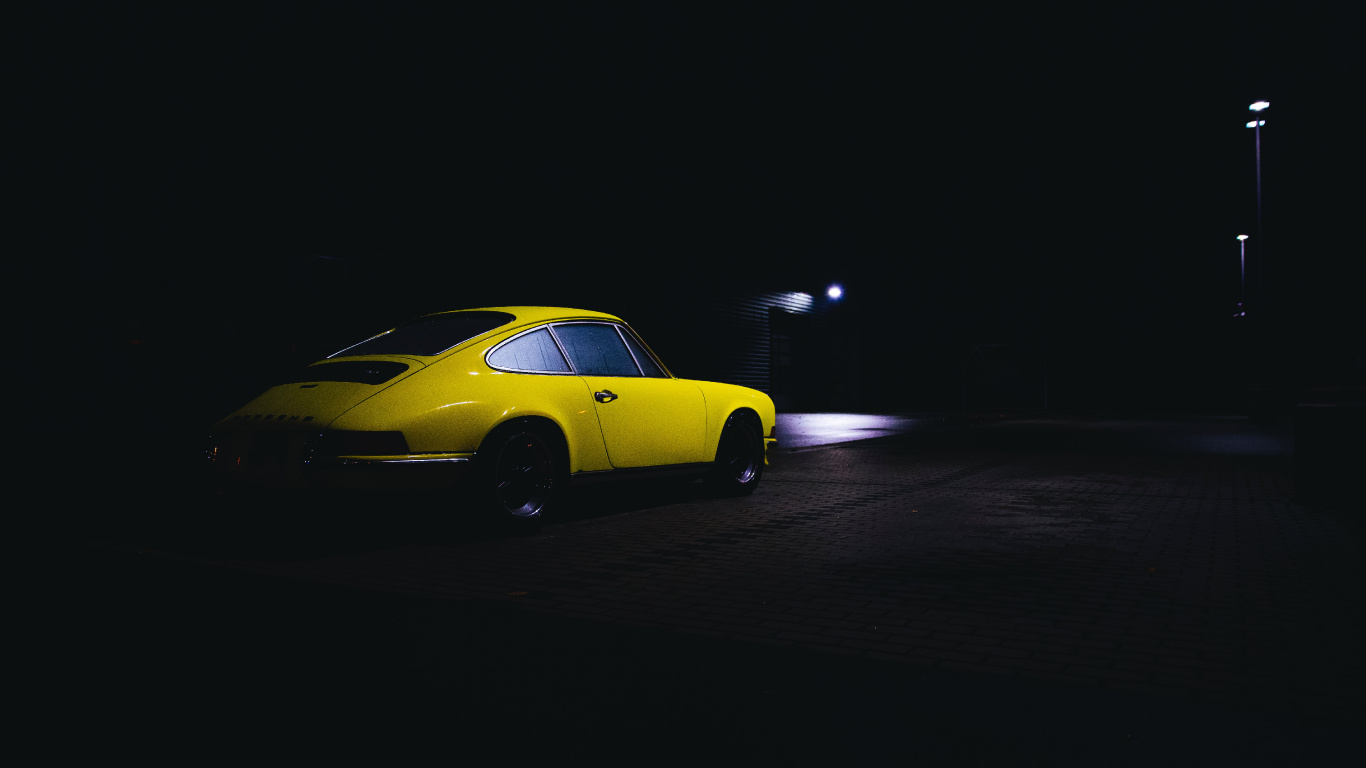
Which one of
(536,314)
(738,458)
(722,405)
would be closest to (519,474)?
(536,314)

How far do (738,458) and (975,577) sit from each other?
13.7 ft

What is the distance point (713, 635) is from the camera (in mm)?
4375

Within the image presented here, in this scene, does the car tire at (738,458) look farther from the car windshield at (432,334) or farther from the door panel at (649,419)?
the car windshield at (432,334)

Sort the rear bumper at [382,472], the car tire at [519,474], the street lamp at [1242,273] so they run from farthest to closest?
the street lamp at [1242,273]
the car tire at [519,474]
the rear bumper at [382,472]

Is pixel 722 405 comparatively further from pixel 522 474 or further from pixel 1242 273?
pixel 1242 273

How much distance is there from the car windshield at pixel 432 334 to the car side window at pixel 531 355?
23 centimetres

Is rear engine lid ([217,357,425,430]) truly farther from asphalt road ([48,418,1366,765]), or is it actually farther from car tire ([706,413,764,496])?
car tire ([706,413,764,496])

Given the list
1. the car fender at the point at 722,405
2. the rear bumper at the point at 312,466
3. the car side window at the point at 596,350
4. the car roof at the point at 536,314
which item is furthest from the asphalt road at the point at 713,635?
the car roof at the point at 536,314

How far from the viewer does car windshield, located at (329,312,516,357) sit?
721cm

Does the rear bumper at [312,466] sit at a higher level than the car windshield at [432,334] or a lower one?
lower

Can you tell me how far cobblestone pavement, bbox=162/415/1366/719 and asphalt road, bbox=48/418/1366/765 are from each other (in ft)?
0.08

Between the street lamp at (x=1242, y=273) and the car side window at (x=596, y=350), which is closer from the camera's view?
the car side window at (x=596, y=350)

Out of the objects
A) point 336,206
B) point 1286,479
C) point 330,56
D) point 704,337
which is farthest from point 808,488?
point 704,337

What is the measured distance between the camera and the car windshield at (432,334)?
23.7ft
